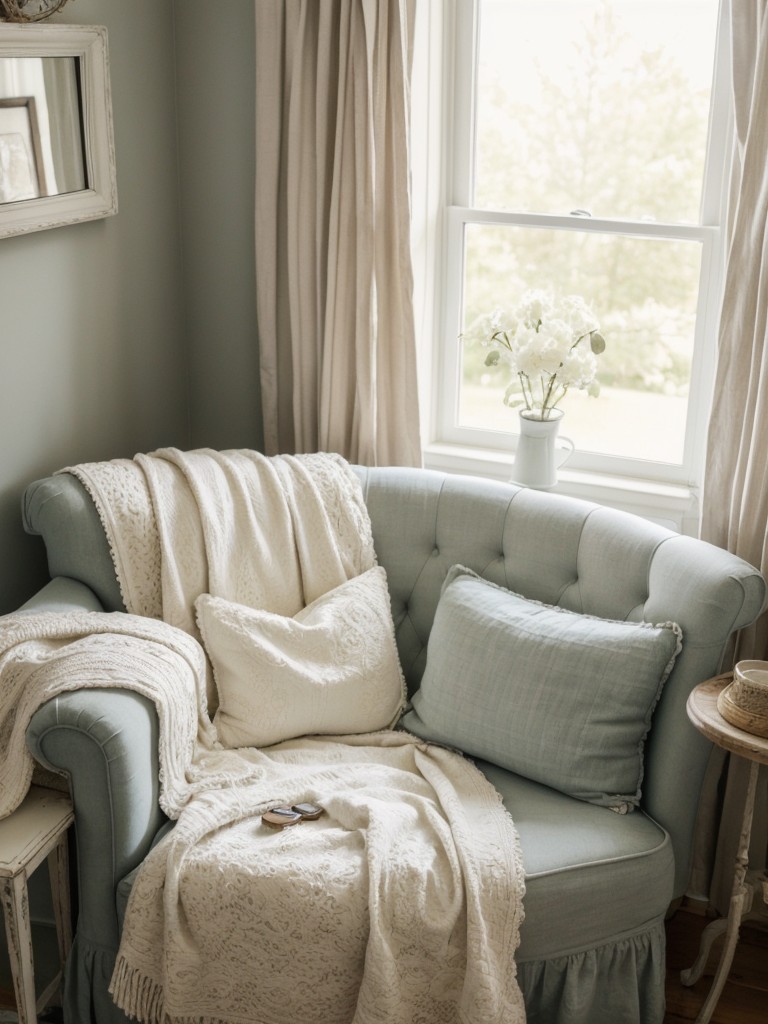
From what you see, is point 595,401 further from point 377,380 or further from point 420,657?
point 420,657

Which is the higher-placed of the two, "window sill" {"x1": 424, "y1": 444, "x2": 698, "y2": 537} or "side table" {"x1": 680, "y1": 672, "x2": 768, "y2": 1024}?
"window sill" {"x1": 424, "y1": 444, "x2": 698, "y2": 537}

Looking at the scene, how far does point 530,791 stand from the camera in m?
2.06

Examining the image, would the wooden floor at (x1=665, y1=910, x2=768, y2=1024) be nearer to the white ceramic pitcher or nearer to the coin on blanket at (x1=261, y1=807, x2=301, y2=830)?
the coin on blanket at (x1=261, y1=807, x2=301, y2=830)

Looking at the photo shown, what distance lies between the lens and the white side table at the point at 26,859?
68.7 inches

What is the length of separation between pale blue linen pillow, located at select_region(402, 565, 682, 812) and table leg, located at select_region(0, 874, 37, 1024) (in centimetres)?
83

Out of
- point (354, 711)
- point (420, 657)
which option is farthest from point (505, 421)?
point (354, 711)

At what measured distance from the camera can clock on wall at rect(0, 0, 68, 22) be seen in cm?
205

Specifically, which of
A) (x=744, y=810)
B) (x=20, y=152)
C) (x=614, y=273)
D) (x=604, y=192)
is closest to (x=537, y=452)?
(x=614, y=273)

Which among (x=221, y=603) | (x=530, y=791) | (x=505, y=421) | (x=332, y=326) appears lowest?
(x=530, y=791)

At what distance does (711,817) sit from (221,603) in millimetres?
1231

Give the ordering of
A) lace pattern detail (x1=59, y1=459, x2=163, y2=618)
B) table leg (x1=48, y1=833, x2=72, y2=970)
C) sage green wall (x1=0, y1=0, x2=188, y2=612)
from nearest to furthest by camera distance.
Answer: table leg (x1=48, y1=833, x2=72, y2=970) < lace pattern detail (x1=59, y1=459, x2=163, y2=618) < sage green wall (x1=0, y1=0, x2=188, y2=612)

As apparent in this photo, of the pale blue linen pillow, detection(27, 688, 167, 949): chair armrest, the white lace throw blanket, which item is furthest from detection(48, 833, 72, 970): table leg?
Result: the pale blue linen pillow

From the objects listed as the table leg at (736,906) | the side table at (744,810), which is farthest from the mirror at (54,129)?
the table leg at (736,906)

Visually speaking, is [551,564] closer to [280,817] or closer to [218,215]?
[280,817]
